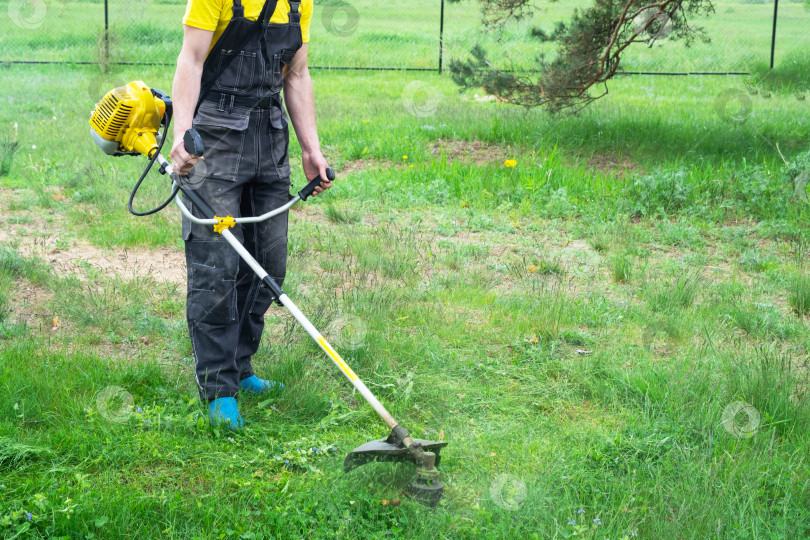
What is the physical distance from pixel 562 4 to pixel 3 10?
18476mm

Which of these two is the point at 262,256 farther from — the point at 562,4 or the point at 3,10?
the point at 562,4

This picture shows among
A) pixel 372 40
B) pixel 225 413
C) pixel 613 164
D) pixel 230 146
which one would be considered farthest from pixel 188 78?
pixel 372 40

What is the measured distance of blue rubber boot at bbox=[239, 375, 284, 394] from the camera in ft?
11.4

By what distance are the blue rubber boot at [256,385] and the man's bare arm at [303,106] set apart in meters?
1.02

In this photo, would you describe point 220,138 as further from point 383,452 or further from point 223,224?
point 383,452

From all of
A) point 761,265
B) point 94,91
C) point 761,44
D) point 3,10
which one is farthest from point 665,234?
point 3,10

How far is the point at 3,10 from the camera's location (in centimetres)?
2092

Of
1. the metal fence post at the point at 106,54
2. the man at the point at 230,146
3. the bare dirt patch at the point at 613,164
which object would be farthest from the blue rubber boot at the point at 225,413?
the metal fence post at the point at 106,54

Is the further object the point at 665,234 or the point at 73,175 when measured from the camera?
the point at 73,175

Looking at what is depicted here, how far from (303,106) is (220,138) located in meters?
0.50

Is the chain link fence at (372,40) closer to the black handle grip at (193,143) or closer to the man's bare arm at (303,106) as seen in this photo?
the man's bare arm at (303,106)

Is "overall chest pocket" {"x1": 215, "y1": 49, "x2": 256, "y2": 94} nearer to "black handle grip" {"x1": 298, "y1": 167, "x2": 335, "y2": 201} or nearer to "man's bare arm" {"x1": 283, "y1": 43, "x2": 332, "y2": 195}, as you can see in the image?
"man's bare arm" {"x1": 283, "y1": 43, "x2": 332, "y2": 195}

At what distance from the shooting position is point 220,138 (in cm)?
304

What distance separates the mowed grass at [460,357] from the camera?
2.66m
